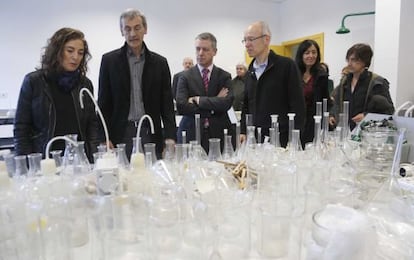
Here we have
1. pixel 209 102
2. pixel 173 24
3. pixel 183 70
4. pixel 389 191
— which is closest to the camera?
pixel 389 191

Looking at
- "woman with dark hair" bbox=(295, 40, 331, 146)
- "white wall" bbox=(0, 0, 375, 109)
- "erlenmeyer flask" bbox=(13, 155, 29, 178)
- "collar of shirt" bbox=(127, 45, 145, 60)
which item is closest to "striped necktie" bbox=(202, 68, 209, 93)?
"collar of shirt" bbox=(127, 45, 145, 60)

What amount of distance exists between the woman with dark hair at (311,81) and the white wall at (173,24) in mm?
2632

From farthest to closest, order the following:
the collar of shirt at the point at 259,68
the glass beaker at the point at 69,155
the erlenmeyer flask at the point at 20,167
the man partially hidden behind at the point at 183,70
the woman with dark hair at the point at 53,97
A: 1. the man partially hidden behind at the point at 183,70
2. the collar of shirt at the point at 259,68
3. the woman with dark hair at the point at 53,97
4. the glass beaker at the point at 69,155
5. the erlenmeyer flask at the point at 20,167

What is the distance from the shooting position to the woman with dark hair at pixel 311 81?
2602 millimetres

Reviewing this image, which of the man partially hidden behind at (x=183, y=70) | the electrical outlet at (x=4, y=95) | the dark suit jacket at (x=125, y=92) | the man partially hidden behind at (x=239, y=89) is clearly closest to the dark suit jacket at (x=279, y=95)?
the dark suit jacket at (x=125, y=92)

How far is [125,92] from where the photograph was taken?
2182 millimetres

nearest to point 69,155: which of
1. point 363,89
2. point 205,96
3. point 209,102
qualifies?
point 209,102

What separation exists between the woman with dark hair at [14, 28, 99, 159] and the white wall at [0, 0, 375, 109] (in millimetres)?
3518

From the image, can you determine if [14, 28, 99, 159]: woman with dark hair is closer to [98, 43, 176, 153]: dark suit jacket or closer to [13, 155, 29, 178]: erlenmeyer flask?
[98, 43, 176, 153]: dark suit jacket

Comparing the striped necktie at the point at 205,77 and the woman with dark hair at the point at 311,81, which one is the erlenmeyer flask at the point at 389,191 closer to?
the woman with dark hair at the point at 311,81

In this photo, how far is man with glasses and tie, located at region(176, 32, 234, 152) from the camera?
251 cm

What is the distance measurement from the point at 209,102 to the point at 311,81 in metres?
0.92

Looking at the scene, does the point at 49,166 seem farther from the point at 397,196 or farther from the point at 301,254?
the point at 397,196

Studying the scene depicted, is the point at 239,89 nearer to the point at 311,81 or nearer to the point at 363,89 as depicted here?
the point at 311,81
